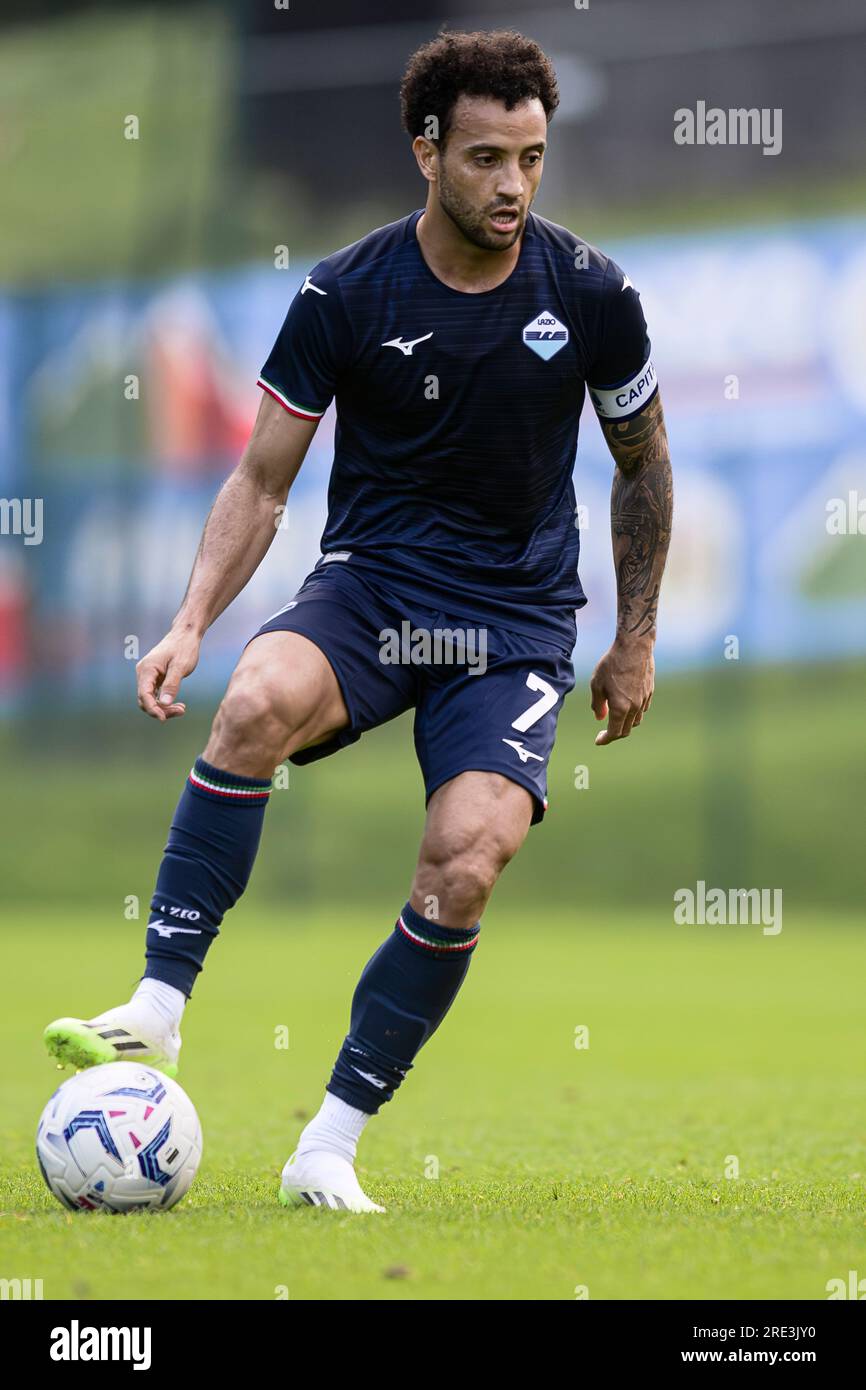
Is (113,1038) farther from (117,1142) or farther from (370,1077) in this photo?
(370,1077)

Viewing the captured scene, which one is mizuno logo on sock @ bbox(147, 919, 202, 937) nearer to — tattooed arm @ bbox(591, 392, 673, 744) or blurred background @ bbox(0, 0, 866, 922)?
tattooed arm @ bbox(591, 392, 673, 744)

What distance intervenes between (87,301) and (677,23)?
596cm

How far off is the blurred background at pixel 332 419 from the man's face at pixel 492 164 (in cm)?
1011

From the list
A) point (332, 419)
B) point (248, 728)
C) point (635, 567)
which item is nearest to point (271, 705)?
point (248, 728)

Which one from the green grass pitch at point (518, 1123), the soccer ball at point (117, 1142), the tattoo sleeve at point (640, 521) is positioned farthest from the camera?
the tattoo sleeve at point (640, 521)

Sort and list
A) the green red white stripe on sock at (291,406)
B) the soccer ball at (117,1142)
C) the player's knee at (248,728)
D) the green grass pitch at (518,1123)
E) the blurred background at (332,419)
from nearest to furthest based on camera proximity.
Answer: the green grass pitch at (518,1123) < the soccer ball at (117,1142) < the player's knee at (248,728) < the green red white stripe on sock at (291,406) < the blurred background at (332,419)

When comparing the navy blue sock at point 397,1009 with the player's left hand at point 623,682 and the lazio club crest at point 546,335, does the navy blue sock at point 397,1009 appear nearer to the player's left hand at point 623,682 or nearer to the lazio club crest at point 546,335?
the player's left hand at point 623,682

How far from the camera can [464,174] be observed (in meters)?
4.47

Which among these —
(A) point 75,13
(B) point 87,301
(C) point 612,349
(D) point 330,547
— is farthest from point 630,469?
(A) point 75,13

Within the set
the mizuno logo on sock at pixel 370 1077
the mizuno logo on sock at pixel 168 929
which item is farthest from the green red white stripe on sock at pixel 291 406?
the mizuno logo on sock at pixel 370 1077

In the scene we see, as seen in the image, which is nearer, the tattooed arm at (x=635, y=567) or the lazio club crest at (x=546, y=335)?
the lazio club crest at (x=546, y=335)

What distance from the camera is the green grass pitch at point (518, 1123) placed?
3414 millimetres

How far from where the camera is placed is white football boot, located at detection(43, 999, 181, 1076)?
414 cm

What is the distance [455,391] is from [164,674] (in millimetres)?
1080
